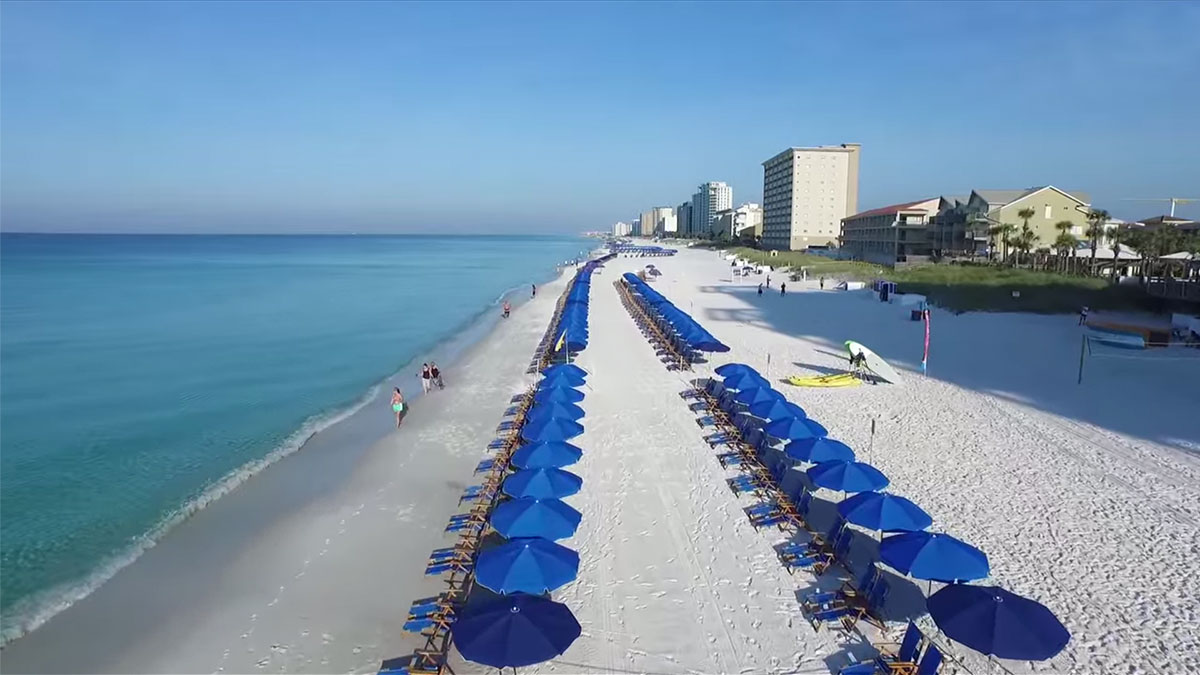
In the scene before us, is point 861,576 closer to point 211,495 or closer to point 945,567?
point 945,567

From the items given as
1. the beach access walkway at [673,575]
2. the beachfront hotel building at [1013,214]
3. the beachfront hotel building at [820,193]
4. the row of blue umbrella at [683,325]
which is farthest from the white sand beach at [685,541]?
the beachfront hotel building at [820,193]

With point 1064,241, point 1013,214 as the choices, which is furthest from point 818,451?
point 1013,214

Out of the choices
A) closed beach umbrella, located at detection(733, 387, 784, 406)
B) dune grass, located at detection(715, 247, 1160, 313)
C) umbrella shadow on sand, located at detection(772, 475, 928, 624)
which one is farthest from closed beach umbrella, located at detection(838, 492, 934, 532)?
dune grass, located at detection(715, 247, 1160, 313)

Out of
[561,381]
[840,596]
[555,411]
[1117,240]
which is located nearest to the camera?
[840,596]

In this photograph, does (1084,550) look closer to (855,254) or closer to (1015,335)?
(1015,335)

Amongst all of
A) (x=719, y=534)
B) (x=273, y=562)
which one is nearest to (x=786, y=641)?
(x=719, y=534)

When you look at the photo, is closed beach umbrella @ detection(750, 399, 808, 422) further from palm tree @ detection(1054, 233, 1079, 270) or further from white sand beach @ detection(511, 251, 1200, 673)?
palm tree @ detection(1054, 233, 1079, 270)
